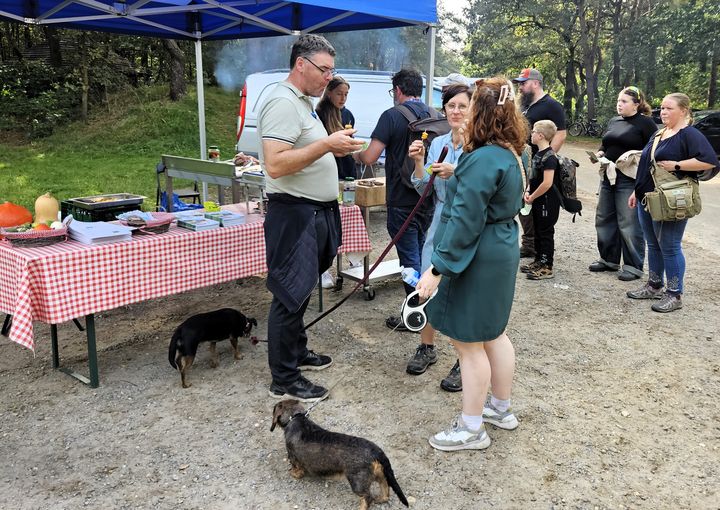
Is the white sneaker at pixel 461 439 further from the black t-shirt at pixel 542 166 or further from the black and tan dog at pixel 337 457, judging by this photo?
the black t-shirt at pixel 542 166

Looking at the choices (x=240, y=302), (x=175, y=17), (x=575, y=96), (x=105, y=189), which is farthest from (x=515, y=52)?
(x=240, y=302)

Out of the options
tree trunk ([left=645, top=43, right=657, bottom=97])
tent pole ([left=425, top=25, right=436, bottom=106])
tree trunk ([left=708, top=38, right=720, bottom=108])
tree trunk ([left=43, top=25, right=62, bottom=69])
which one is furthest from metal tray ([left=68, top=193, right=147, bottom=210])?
tree trunk ([left=645, top=43, right=657, bottom=97])

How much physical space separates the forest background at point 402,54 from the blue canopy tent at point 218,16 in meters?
10.8

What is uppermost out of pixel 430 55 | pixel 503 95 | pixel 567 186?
pixel 430 55

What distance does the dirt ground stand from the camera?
2.48 m

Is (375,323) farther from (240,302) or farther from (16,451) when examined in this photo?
(16,451)

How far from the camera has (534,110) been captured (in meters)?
5.51

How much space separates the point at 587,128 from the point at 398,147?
834 inches

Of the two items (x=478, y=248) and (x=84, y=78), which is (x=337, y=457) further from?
(x=84, y=78)

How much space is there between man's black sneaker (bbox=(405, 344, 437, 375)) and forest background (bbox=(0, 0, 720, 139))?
48.4ft

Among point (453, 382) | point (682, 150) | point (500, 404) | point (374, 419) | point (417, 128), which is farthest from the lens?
point (682, 150)

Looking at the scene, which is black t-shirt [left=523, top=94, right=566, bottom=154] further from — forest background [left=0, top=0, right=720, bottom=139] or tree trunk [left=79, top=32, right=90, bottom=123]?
tree trunk [left=79, top=32, right=90, bottom=123]

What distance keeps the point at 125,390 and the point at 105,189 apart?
7.48m

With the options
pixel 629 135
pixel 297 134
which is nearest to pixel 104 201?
pixel 297 134
